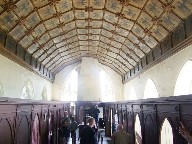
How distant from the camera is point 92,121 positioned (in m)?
8.05

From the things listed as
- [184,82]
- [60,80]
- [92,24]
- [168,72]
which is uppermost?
[92,24]

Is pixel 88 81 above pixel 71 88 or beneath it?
above

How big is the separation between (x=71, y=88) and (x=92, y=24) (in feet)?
37.1

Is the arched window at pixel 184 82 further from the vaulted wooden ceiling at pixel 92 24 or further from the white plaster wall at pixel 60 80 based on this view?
the white plaster wall at pixel 60 80

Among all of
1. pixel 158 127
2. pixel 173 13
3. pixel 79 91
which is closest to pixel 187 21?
pixel 173 13

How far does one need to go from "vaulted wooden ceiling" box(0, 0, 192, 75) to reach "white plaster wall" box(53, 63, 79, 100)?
16.6 feet

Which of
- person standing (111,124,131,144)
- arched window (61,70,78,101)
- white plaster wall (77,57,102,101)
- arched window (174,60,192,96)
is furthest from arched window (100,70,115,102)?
person standing (111,124,131,144)

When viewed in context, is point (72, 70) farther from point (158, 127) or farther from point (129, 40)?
point (158, 127)

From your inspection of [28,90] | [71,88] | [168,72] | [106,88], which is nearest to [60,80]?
[71,88]

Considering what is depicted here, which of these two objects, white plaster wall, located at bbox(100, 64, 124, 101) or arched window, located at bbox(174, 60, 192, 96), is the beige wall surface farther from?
arched window, located at bbox(174, 60, 192, 96)

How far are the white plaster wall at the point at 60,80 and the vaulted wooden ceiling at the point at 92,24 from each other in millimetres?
5063

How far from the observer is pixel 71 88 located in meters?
24.7

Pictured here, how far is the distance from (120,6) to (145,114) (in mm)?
5825

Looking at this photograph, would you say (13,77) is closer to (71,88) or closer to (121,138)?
(121,138)
